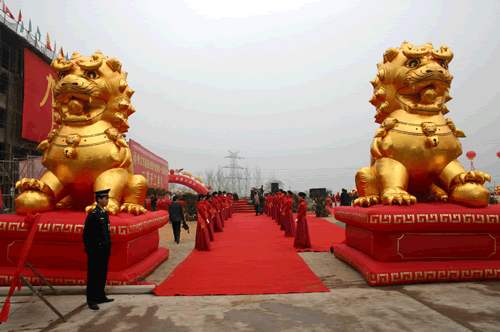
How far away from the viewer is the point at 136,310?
288cm

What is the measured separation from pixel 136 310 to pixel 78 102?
2903mm

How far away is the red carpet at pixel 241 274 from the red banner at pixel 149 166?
11122 mm

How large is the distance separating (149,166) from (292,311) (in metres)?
17.9

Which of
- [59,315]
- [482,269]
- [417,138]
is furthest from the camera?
[417,138]

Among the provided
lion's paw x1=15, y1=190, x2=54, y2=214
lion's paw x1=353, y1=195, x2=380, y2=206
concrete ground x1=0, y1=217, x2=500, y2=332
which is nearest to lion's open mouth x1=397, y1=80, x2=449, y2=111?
lion's paw x1=353, y1=195, x2=380, y2=206

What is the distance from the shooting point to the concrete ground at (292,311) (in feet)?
8.05

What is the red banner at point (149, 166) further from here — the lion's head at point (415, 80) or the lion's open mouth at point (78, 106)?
the lion's head at point (415, 80)

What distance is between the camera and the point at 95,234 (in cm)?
307

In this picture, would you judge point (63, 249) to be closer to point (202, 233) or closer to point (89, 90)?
point (89, 90)

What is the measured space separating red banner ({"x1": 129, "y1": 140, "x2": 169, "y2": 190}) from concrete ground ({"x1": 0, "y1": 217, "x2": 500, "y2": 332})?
42.9 ft

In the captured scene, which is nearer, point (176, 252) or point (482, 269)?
point (482, 269)

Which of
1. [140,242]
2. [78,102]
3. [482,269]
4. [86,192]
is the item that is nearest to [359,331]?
[482,269]

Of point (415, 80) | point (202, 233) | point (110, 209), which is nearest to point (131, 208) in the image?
point (110, 209)

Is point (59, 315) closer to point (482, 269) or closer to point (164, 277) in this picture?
point (164, 277)
